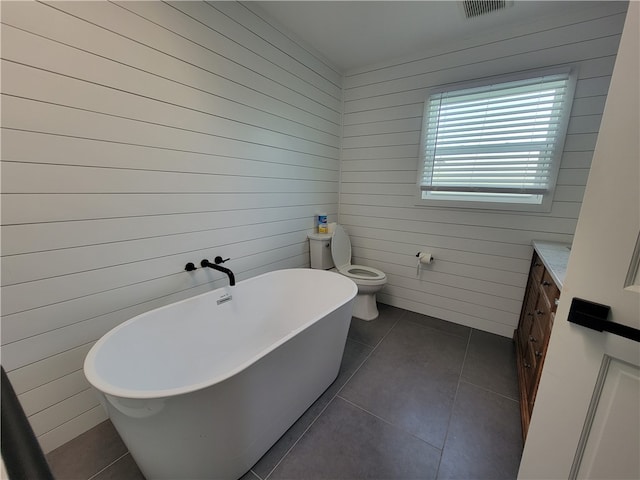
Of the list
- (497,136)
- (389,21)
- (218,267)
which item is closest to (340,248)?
(218,267)

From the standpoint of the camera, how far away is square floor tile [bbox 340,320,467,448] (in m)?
1.50

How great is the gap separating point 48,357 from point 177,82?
62.9 inches

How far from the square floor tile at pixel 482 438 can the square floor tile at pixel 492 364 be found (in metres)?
0.09

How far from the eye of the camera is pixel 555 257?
5.07 ft

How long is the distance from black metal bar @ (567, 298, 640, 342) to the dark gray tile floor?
1.02 metres

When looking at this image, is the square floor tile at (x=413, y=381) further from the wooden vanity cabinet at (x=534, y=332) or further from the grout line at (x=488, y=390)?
the wooden vanity cabinet at (x=534, y=332)

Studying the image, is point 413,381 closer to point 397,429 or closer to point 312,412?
point 397,429

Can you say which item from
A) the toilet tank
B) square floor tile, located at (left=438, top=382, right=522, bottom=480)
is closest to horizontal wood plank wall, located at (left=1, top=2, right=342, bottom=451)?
the toilet tank

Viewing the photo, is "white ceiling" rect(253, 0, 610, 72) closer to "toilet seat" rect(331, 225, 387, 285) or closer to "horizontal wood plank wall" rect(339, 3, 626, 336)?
"horizontal wood plank wall" rect(339, 3, 626, 336)

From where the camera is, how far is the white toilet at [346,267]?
247 cm

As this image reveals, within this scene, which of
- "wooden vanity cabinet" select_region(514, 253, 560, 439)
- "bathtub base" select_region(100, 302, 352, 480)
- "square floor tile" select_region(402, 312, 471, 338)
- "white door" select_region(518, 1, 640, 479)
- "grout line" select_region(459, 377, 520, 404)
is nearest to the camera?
"white door" select_region(518, 1, 640, 479)

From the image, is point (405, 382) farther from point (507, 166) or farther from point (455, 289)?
point (507, 166)

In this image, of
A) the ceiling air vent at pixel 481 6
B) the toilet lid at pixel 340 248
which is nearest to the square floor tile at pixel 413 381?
the toilet lid at pixel 340 248

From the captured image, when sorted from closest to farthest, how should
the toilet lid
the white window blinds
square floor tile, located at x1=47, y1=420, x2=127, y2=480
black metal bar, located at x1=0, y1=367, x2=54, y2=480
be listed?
black metal bar, located at x1=0, y1=367, x2=54, y2=480
square floor tile, located at x1=47, y1=420, x2=127, y2=480
the white window blinds
the toilet lid
